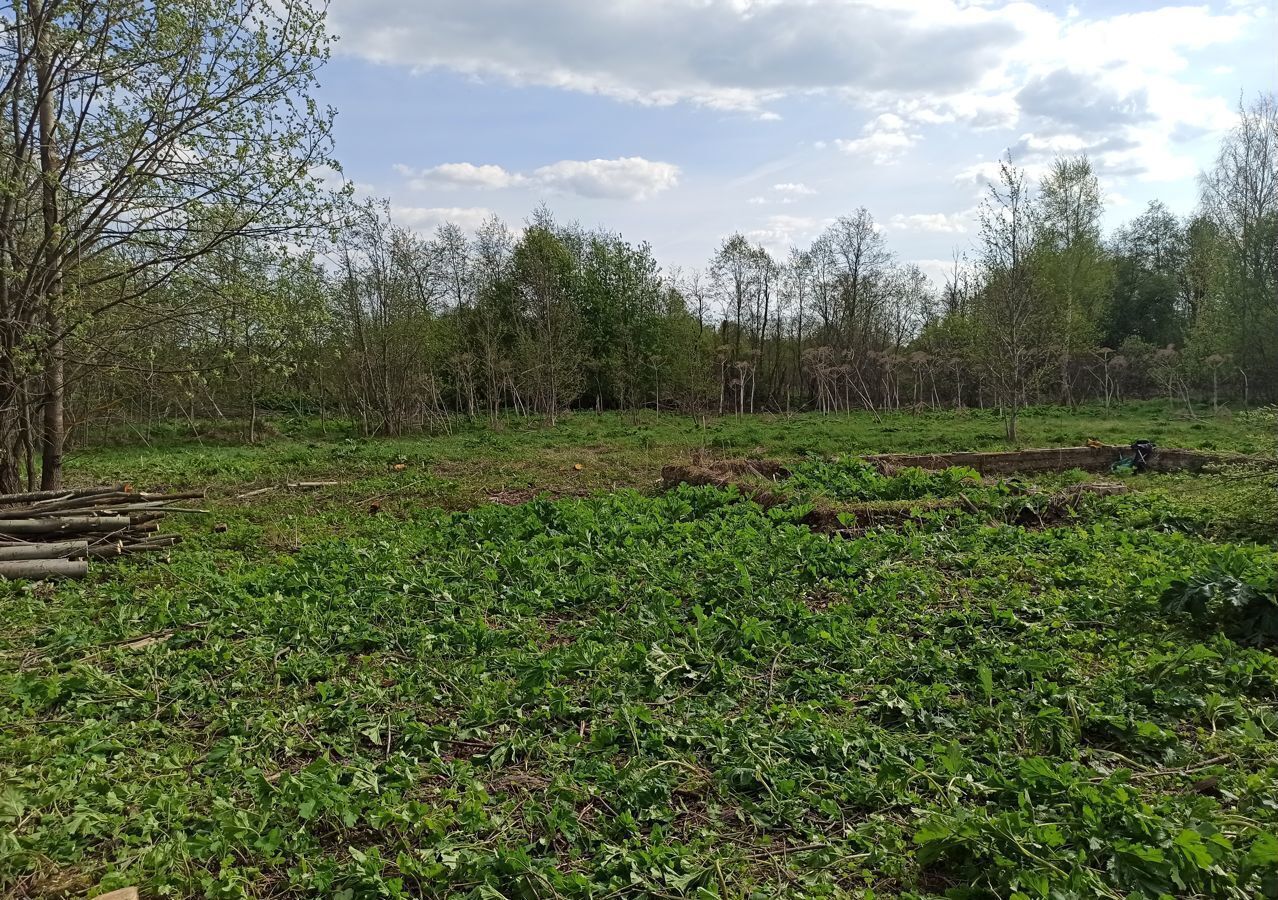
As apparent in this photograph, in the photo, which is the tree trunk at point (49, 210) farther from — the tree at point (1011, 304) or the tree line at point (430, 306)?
the tree at point (1011, 304)

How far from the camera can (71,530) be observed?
7.47 meters

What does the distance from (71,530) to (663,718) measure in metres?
7.09

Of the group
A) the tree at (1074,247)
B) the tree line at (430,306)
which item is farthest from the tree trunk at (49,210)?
the tree at (1074,247)

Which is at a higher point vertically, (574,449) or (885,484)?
(574,449)

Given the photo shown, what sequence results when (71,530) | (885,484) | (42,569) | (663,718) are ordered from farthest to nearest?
1. (885,484)
2. (71,530)
3. (42,569)
4. (663,718)

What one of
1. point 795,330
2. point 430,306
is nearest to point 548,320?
point 430,306

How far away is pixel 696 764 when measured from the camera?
141 inches

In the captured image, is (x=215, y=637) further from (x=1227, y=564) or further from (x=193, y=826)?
(x=1227, y=564)

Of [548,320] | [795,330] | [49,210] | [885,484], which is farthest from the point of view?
[795,330]

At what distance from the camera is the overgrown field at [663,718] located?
275 cm

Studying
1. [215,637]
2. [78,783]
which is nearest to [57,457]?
[215,637]

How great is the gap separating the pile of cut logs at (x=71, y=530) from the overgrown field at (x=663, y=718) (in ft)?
1.23

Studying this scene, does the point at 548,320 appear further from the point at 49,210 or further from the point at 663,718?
the point at 663,718

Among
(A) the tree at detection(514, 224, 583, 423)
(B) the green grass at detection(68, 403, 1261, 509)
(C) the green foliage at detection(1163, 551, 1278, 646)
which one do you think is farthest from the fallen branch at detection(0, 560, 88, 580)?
(A) the tree at detection(514, 224, 583, 423)
